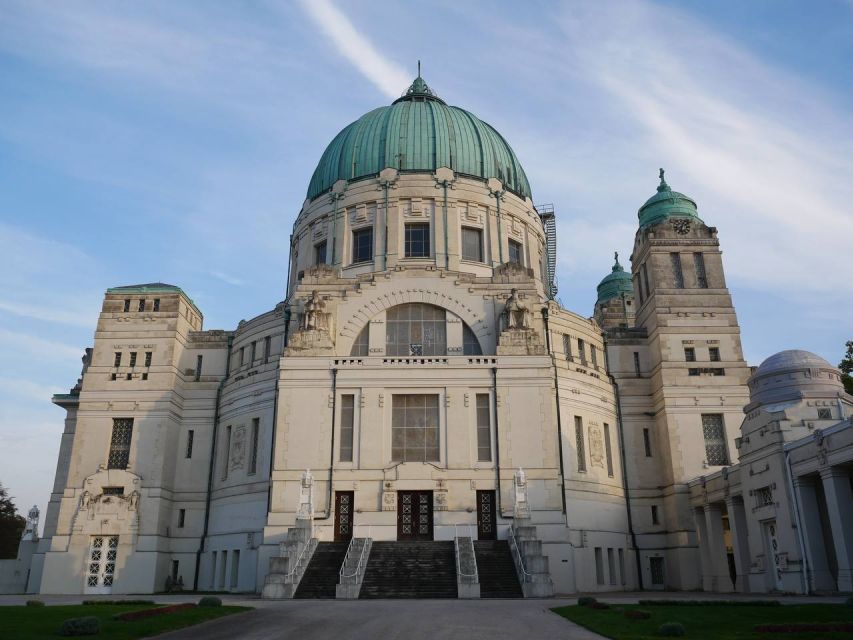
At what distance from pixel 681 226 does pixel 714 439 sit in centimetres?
1508

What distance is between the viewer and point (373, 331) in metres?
45.2

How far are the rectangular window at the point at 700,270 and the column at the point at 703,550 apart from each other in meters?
15.7

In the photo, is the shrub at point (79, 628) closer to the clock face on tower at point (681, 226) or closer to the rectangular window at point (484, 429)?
the rectangular window at point (484, 429)

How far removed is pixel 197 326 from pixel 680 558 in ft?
119

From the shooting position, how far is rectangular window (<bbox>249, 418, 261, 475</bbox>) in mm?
45875

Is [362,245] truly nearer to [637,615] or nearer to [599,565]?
[599,565]

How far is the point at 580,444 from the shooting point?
152 feet

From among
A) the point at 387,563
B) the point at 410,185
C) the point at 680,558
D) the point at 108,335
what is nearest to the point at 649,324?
the point at 680,558

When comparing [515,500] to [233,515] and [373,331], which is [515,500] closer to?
[373,331]

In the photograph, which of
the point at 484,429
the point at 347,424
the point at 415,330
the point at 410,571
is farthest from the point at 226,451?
the point at 410,571

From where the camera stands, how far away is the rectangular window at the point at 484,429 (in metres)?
41.0

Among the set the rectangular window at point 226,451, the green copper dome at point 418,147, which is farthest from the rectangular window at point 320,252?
the rectangular window at point 226,451

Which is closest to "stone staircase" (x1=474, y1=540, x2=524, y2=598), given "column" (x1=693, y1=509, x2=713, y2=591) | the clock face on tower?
"column" (x1=693, y1=509, x2=713, y2=591)

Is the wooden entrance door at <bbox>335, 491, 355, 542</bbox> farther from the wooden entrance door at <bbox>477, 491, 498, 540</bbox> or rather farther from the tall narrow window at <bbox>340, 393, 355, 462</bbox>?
the wooden entrance door at <bbox>477, 491, 498, 540</bbox>
